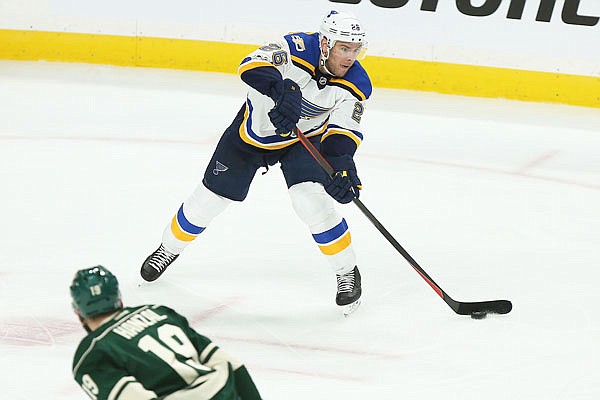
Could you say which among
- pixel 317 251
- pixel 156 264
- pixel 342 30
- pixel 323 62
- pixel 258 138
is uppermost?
pixel 342 30

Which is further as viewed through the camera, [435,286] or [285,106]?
[435,286]

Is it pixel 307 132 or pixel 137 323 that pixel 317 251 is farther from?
Answer: pixel 137 323

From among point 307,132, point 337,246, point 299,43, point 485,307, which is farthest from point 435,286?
point 299,43

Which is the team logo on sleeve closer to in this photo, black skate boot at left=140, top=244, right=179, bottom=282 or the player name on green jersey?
black skate boot at left=140, top=244, right=179, bottom=282

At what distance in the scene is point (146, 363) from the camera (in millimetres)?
1641

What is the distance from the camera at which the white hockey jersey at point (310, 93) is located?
3088mm

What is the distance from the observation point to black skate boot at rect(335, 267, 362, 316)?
3.18 meters

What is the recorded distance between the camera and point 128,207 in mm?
4168

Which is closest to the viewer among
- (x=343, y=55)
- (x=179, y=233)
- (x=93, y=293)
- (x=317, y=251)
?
(x=93, y=293)

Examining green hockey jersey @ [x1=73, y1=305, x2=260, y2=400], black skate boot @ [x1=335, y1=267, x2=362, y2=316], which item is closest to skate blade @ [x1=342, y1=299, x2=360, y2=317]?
black skate boot @ [x1=335, y1=267, x2=362, y2=316]

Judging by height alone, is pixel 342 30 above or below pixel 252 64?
above

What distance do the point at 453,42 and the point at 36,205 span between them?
9.81 feet

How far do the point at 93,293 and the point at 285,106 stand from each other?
1.40 metres

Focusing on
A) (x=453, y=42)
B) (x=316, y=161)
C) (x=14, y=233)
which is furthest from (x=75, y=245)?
(x=453, y=42)
